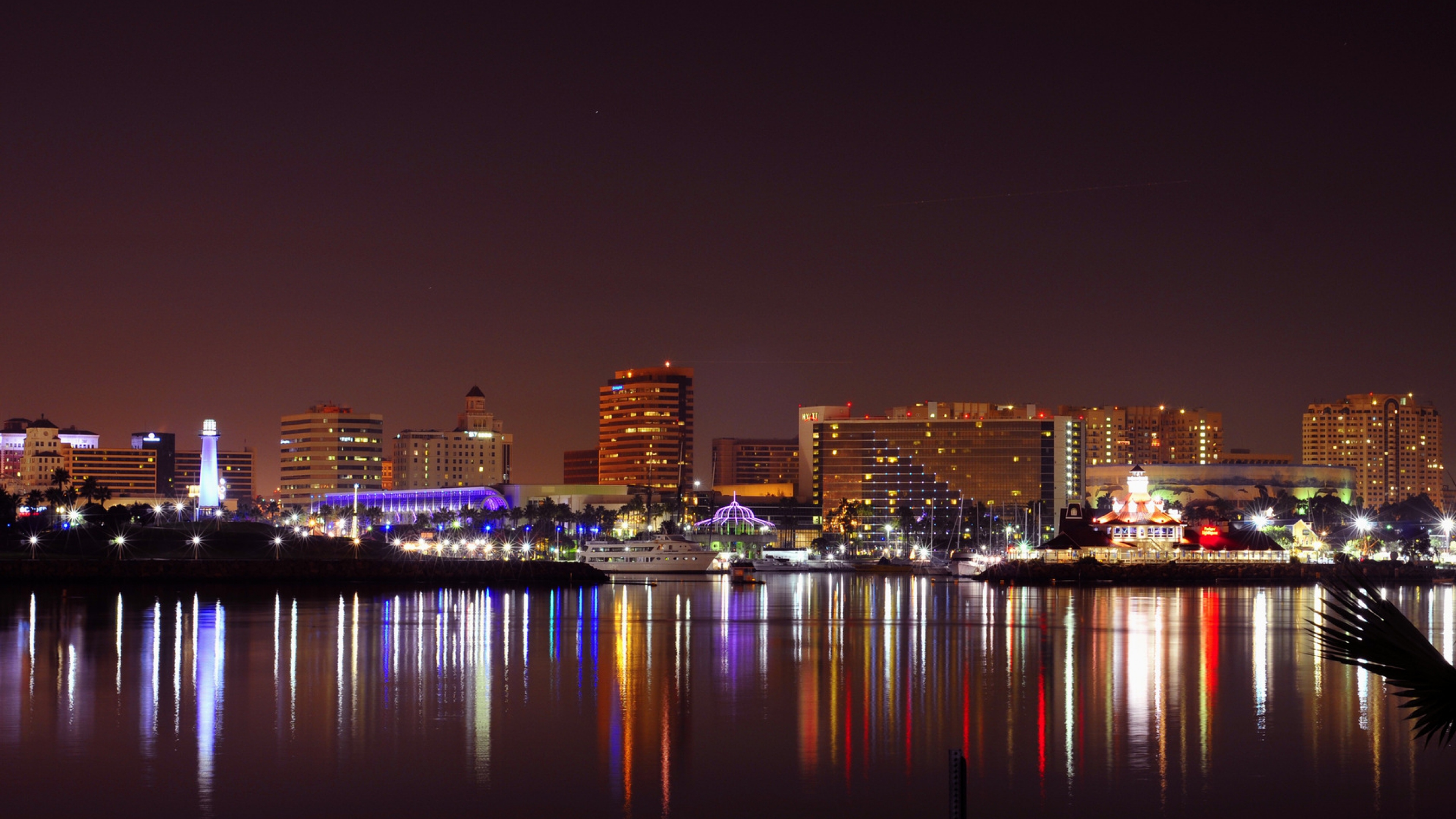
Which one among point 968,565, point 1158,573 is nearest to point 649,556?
point 968,565

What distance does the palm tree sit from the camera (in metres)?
7.85

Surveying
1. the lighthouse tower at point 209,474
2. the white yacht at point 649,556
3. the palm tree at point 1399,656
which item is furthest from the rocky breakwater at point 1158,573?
the palm tree at point 1399,656

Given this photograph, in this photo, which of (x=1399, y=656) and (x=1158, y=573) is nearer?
(x=1399, y=656)

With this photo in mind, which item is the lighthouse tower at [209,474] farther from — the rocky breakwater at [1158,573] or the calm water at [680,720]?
the calm water at [680,720]

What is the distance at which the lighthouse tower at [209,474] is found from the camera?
16462 cm

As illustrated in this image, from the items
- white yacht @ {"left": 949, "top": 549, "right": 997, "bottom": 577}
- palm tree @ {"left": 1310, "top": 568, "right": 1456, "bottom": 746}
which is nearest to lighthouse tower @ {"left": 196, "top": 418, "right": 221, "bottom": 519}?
white yacht @ {"left": 949, "top": 549, "right": 997, "bottom": 577}

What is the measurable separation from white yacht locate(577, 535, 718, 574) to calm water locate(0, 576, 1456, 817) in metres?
71.5

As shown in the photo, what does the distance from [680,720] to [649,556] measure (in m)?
112

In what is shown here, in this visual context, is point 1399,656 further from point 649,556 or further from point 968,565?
point 649,556

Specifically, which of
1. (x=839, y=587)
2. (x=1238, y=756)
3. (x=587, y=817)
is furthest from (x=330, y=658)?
(x=839, y=587)

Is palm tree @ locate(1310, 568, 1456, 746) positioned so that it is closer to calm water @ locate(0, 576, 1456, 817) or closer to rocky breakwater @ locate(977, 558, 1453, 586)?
calm water @ locate(0, 576, 1456, 817)

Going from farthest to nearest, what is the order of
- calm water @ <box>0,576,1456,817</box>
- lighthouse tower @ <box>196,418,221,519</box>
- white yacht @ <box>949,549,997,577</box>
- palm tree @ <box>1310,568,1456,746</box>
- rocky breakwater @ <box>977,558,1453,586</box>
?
lighthouse tower @ <box>196,418,221,519</box>
white yacht @ <box>949,549,997,577</box>
rocky breakwater @ <box>977,558,1453,586</box>
calm water @ <box>0,576,1456,817</box>
palm tree @ <box>1310,568,1456,746</box>

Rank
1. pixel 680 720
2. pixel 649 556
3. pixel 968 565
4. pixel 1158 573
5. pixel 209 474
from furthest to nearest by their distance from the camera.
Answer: pixel 209 474
pixel 649 556
pixel 968 565
pixel 1158 573
pixel 680 720

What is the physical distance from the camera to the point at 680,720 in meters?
37.8
